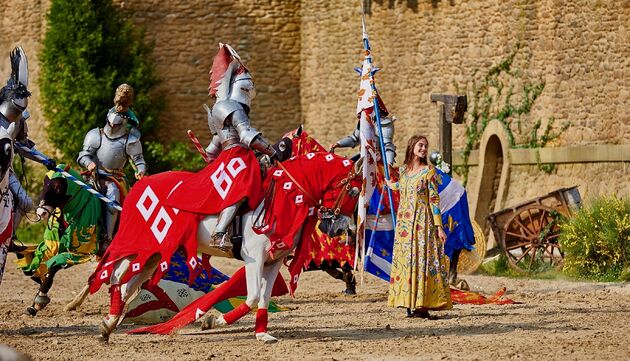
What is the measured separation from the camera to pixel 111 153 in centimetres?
1195

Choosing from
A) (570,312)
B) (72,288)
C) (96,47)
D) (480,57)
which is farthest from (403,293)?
(96,47)

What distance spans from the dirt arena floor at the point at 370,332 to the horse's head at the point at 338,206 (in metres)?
0.77

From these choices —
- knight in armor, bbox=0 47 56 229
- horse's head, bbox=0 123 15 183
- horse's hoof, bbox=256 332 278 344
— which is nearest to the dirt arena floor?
horse's hoof, bbox=256 332 278 344

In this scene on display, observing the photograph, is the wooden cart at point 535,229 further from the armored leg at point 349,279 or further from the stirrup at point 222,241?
the stirrup at point 222,241

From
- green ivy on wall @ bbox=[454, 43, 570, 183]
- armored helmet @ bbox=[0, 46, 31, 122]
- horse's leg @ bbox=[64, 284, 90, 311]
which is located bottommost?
horse's leg @ bbox=[64, 284, 90, 311]

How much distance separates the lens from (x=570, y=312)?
11031 mm

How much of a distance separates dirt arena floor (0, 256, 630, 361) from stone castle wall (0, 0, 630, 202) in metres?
5.40

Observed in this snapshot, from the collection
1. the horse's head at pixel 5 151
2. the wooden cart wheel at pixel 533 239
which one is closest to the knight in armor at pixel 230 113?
the horse's head at pixel 5 151

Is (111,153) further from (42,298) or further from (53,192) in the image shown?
(42,298)

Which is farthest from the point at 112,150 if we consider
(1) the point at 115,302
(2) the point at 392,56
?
(2) the point at 392,56

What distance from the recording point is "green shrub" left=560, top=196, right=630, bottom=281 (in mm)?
13953

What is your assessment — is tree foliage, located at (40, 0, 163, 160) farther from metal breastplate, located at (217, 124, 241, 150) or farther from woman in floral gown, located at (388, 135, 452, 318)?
metal breastplate, located at (217, 124, 241, 150)

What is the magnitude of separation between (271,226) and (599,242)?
19.0 ft

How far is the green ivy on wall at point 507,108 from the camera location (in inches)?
760
